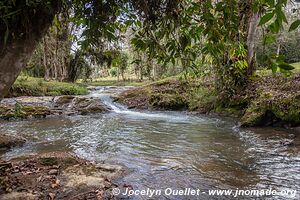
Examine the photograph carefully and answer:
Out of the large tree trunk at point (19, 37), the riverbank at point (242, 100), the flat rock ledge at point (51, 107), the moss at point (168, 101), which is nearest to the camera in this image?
the large tree trunk at point (19, 37)

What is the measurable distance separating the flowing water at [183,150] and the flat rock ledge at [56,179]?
466 mm

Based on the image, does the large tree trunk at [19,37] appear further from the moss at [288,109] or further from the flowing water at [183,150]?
the moss at [288,109]

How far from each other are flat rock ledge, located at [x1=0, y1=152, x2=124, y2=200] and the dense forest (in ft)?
0.06

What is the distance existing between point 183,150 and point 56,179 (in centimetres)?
325

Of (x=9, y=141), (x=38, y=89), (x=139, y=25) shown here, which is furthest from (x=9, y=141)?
(x=38, y=89)

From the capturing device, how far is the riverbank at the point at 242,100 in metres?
9.02

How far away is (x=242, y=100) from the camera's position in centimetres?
1182

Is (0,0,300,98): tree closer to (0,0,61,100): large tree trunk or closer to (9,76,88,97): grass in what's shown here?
(0,0,61,100): large tree trunk

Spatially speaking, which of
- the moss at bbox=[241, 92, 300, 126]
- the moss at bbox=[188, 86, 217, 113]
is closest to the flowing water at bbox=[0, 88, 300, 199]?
the moss at bbox=[241, 92, 300, 126]

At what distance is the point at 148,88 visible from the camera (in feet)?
67.1

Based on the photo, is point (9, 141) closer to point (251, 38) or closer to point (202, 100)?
point (202, 100)

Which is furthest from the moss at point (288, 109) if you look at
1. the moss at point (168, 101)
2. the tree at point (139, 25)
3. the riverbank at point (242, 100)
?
the tree at point (139, 25)

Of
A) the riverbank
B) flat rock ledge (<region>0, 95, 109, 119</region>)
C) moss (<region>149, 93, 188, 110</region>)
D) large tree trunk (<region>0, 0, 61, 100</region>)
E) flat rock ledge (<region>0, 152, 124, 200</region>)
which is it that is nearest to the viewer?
large tree trunk (<region>0, 0, 61, 100</region>)

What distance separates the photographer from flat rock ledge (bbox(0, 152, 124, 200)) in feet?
12.1
